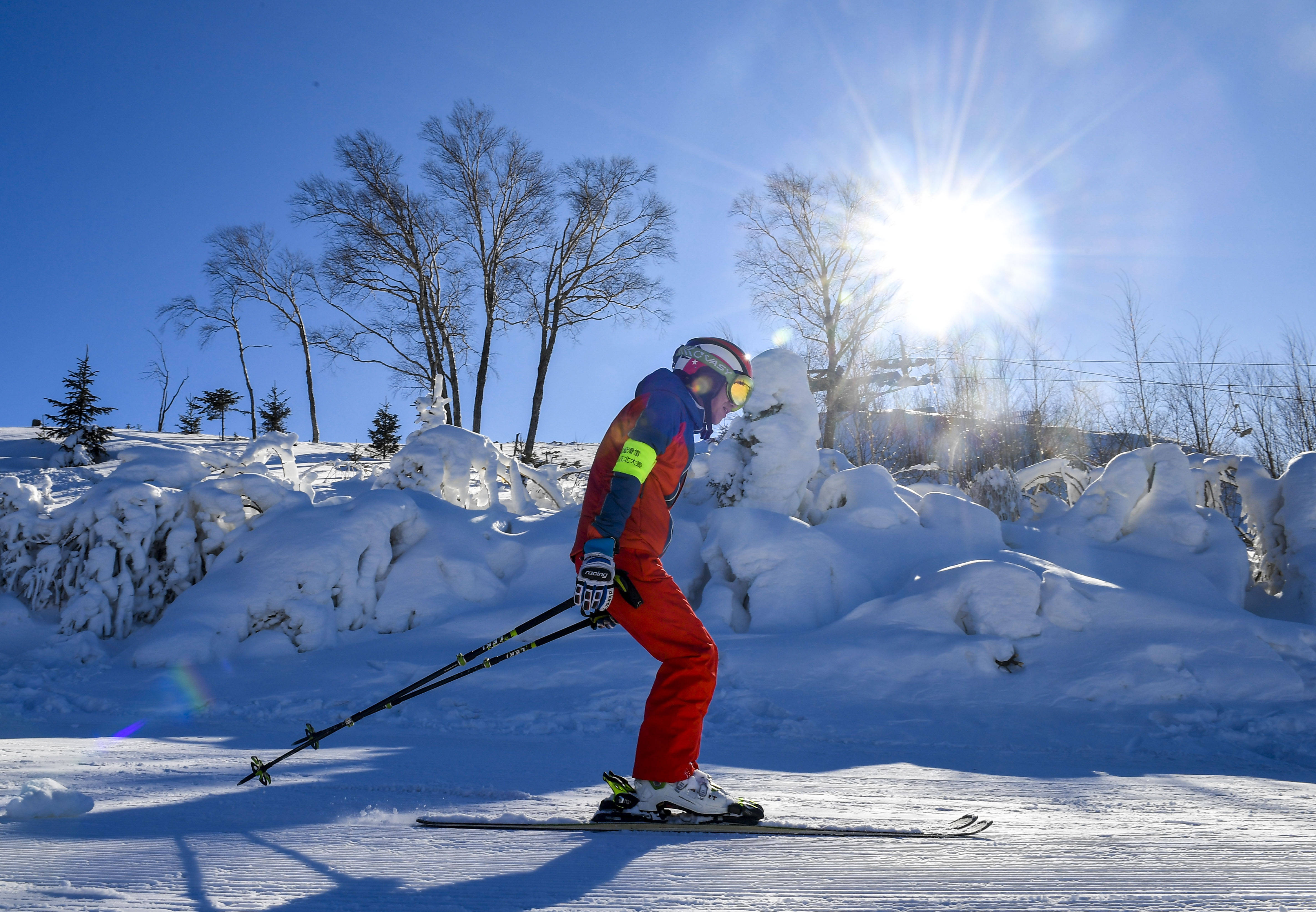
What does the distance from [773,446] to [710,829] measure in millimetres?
6713

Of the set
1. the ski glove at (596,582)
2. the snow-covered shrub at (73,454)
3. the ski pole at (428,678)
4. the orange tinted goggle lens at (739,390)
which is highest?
the snow-covered shrub at (73,454)

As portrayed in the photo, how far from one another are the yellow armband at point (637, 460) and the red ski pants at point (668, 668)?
32 centimetres

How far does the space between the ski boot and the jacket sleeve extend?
0.96m

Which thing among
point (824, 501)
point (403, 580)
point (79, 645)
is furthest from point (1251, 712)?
point (79, 645)

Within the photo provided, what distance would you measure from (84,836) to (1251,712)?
7452 mm

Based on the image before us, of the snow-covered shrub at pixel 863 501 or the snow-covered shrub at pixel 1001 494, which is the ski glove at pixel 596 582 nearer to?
the snow-covered shrub at pixel 863 501

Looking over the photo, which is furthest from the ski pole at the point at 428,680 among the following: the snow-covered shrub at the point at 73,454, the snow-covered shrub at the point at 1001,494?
the snow-covered shrub at the point at 73,454

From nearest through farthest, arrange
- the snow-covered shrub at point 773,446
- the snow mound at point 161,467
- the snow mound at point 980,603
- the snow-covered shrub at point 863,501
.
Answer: the snow mound at point 980,603 → the snow mound at point 161,467 → the snow-covered shrub at point 863,501 → the snow-covered shrub at point 773,446

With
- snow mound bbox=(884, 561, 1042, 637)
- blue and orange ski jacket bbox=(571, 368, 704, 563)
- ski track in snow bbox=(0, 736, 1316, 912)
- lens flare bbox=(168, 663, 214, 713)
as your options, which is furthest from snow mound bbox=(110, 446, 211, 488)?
snow mound bbox=(884, 561, 1042, 637)

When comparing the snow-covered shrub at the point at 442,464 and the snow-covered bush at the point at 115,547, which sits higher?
the snow-covered shrub at the point at 442,464

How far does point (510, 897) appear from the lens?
1875 millimetres

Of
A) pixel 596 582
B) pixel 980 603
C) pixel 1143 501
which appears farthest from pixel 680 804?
pixel 1143 501

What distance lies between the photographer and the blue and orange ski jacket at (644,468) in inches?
112

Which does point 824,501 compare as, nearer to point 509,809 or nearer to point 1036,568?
point 1036,568
